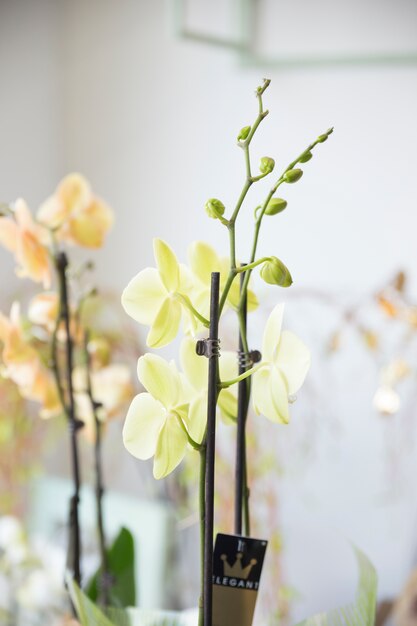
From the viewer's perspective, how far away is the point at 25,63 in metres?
2.19

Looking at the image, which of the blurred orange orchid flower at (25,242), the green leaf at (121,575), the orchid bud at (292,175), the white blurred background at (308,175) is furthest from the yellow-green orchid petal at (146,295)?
the white blurred background at (308,175)

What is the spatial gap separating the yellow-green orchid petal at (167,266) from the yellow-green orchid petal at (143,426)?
3.0 inches

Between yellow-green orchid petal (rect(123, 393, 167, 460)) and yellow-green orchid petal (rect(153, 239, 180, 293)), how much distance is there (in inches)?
3.0

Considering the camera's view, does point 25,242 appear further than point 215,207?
Yes

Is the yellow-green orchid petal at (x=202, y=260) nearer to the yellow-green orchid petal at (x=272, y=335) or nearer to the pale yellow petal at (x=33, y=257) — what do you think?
the yellow-green orchid petal at (x=272, y=335)

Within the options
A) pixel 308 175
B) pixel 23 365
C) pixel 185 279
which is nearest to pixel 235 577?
pixel 185 279

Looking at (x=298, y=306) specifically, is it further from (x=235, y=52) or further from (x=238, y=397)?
(x=238, y=397)

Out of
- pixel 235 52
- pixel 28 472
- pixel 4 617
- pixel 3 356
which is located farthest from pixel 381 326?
pixel 3 356

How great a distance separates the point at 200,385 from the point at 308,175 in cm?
127

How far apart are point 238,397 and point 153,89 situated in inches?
69.1

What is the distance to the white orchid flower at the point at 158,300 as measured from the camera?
1.94 feet

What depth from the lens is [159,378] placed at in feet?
1.89

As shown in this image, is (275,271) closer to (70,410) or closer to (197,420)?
(197,420)

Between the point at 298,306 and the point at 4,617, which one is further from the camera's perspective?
the point at 298,306
